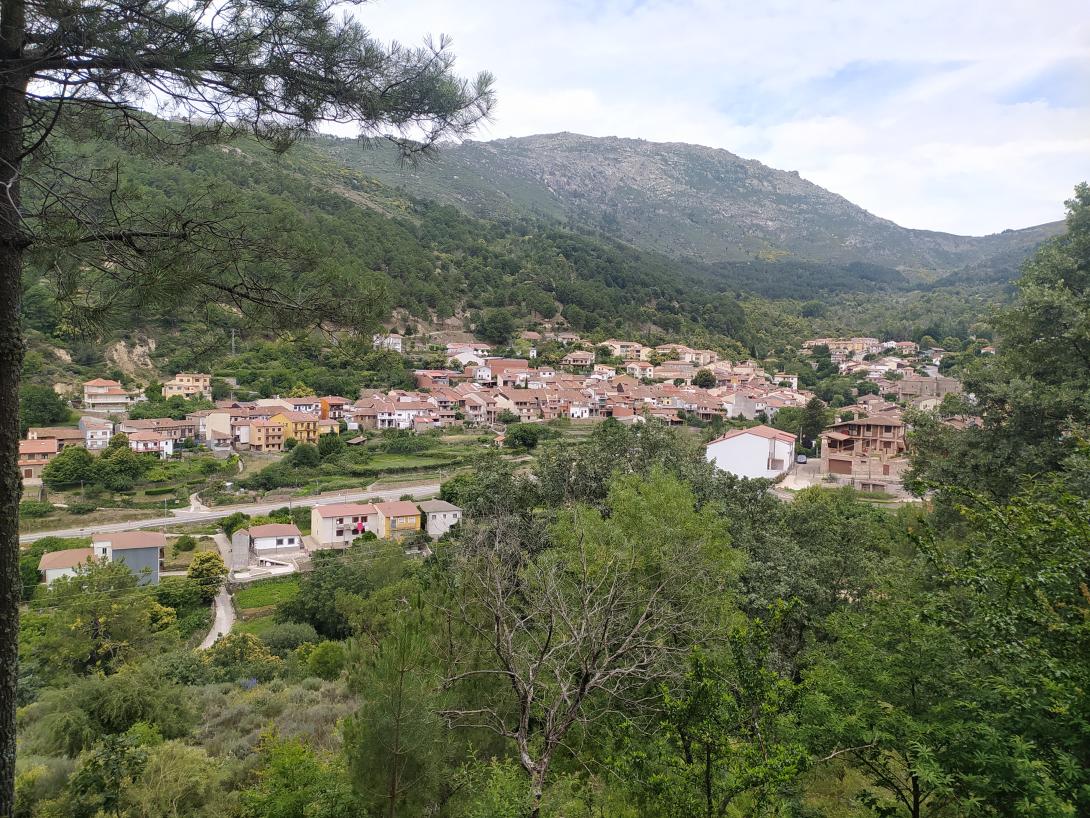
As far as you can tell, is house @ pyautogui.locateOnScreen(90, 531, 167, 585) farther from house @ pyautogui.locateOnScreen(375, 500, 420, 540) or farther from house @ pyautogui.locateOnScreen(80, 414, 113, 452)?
house @ pyautogui.locateOnScreen(80, 414, 113, 452)

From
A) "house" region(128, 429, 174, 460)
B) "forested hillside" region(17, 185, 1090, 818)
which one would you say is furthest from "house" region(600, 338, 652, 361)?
"forested hillside" region(17, 185, 1090, 818)

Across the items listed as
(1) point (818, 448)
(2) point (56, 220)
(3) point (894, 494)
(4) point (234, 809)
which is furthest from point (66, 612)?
(1) point (818, 448)

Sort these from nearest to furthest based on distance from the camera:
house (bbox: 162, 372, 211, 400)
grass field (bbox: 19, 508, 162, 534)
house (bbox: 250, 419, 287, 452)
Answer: grass field (bbox: 19, 508, 162, 534) → house (bbox: 250, 419, 287, 452) → house (bbox: 162, 372, 211, 400)

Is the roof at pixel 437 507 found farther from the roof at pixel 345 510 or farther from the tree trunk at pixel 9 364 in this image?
the tree trunk at pixel 9 364

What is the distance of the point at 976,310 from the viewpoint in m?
72.0

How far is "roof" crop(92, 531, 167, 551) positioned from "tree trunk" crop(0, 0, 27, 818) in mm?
20069

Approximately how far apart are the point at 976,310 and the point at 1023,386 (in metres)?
81.6

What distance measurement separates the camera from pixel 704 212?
562 ft

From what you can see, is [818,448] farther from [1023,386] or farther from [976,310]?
[976,310]

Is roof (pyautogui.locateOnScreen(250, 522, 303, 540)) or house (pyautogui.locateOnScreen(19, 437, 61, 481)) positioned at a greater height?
house (pyautogui.locateOnScreen(19, 437, 61, 481))

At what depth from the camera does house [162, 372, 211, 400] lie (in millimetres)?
35562

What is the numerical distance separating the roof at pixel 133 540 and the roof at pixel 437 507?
9554mm

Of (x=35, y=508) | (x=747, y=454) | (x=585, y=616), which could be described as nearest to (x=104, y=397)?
(x=35, y=508)

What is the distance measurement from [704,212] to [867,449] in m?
158
